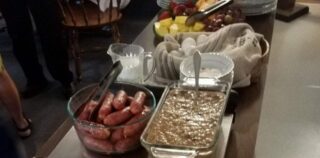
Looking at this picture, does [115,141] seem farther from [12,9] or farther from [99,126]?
[12,9]

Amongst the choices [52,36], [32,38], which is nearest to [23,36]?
[32,38]

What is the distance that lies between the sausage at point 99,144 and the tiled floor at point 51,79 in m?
0.95

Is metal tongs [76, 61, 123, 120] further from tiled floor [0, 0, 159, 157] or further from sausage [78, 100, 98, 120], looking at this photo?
tiled floor [0, 0, 159, 157]

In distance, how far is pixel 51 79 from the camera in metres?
2.11

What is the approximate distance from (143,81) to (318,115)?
0.37 meters

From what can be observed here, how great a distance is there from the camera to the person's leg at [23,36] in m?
1.80

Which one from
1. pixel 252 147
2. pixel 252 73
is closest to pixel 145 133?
pixel 252 147

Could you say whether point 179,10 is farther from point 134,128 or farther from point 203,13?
point 134,128

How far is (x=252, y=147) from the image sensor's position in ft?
2.29

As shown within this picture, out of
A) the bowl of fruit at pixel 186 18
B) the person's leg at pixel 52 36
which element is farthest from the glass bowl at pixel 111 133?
the person's leg at pixel 52 36

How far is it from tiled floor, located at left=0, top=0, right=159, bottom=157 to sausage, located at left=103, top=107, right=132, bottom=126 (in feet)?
3.22

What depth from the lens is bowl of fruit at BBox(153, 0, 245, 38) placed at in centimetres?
103

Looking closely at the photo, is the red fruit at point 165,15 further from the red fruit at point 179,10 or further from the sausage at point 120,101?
the sausage at point 120,101

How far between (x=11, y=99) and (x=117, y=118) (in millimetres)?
1124
